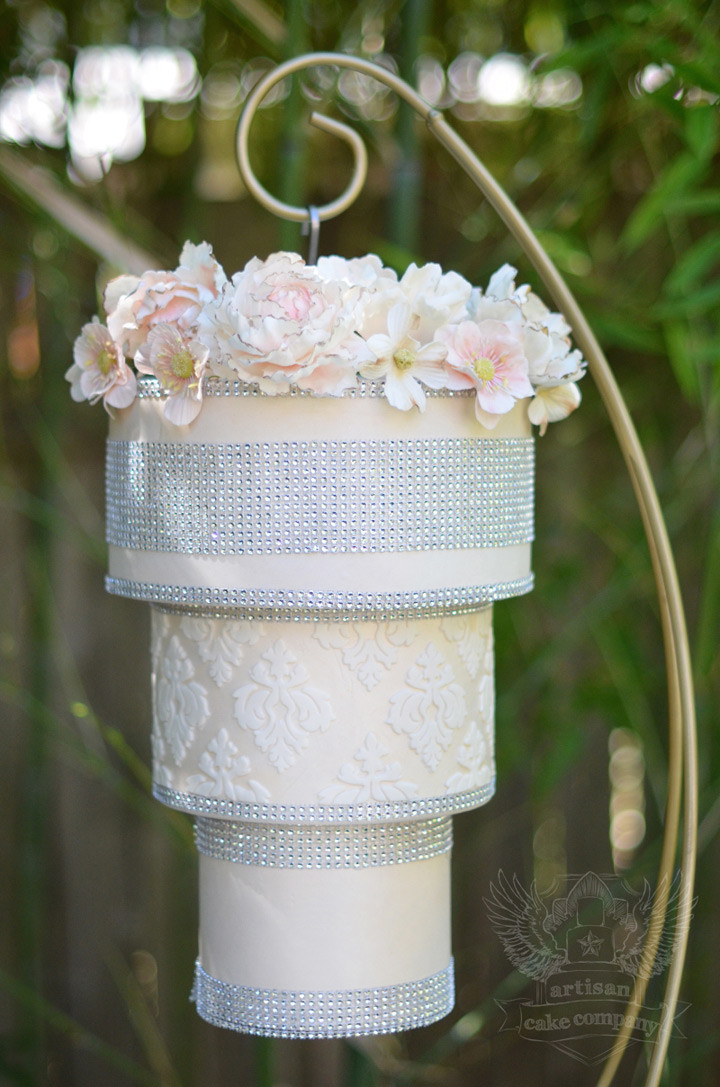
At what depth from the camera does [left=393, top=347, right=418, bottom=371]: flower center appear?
73 centimetres

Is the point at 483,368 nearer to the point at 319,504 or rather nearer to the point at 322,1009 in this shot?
the point at 319,504

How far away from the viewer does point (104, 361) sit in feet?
2.64

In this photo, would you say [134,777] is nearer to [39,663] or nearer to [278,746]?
[39,663]

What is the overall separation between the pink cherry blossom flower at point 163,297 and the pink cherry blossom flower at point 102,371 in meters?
0.01

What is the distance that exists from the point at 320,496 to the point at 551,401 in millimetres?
204

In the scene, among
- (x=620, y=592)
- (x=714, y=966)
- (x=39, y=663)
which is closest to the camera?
(x=620, y=592)

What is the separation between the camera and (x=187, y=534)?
0.76 meters

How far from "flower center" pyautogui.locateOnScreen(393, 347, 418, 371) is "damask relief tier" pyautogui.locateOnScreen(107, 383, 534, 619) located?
0.02 metres

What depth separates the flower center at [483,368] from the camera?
2.45 ft

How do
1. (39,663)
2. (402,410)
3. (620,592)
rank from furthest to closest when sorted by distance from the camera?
1. (39,663)
2. (620,592)
3. (402,410)

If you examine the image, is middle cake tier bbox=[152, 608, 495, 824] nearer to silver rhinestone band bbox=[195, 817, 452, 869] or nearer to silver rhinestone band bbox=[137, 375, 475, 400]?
silver rhinestone band bbox=[195, 817, 452, 869]

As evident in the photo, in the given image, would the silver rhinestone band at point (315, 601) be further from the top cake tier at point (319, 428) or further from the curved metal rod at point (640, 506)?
the curved metal rod at point (640, 506)

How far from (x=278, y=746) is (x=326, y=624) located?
3.6 inches

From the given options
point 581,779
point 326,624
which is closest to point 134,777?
point 581,779
